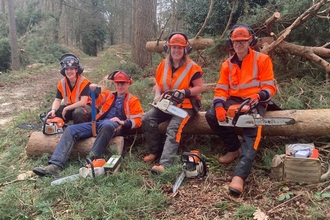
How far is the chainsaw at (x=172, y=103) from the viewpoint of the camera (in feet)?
12.6

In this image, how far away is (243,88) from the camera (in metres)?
3.72

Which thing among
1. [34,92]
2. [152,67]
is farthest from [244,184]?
[34,92]

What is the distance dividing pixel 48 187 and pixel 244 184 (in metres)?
2.17


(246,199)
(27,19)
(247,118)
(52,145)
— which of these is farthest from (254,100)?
(27,19)

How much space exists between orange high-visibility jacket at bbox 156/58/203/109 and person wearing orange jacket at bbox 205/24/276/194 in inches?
15.4

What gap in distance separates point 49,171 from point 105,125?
0.89m

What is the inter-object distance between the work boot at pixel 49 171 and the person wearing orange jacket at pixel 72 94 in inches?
35.5

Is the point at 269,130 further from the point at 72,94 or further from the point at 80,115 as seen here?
the point at 72,94

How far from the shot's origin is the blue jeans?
12.7ft

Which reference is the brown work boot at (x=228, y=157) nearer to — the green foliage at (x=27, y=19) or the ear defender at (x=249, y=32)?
the ear defender at (x=249, y=32)

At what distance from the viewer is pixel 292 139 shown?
13.6ft

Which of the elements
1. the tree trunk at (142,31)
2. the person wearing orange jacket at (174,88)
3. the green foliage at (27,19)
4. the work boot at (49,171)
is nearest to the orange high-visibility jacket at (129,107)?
the person wearing orange jacket at (174,88)

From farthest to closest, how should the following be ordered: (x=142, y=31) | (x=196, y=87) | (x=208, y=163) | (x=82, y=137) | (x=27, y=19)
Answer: (x=27, y=19) → (x=142, y=31) → (x=82, y=137) → (x=196, y=87) → (x=208, y=163)

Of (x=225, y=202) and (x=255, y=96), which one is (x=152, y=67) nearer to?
(x=255, y=96)
